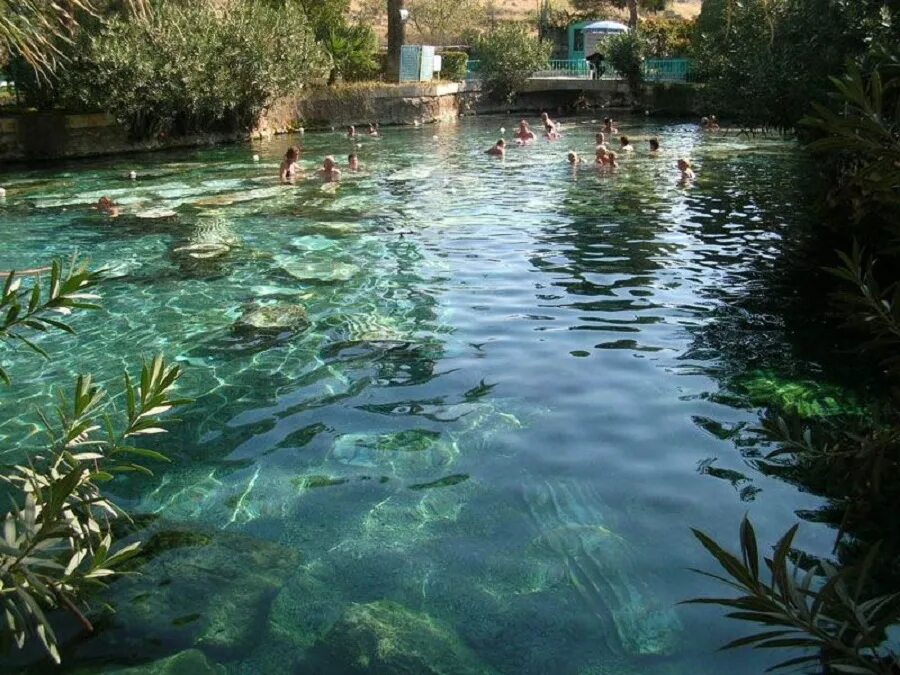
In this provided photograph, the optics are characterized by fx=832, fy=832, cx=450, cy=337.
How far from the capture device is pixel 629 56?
128 ft

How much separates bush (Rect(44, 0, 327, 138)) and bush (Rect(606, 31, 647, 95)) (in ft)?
52.1

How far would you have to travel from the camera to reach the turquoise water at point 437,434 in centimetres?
390

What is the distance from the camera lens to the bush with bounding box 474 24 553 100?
39.9m

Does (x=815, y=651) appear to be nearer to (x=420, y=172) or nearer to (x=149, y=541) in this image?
(x=149, y=541)

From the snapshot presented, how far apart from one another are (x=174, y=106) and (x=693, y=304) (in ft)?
66.8

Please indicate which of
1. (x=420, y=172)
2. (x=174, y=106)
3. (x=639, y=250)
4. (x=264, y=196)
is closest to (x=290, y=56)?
(x=174, y=106)

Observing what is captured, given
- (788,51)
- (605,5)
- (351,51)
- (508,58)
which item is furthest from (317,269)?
(605,5)

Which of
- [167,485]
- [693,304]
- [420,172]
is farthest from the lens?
[420,172]

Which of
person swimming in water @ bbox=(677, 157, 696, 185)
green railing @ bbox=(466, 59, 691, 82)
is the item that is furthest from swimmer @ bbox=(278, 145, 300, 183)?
green railing @ bbox=(466, 59, 691, 82)

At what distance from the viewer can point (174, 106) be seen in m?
24.8

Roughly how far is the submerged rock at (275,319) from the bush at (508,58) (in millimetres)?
33791

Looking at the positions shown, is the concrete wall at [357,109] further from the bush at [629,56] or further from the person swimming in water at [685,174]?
the person swimming in water at [685,174]

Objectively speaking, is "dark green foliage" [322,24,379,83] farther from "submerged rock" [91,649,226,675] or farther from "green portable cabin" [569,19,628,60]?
"submerged rock" [91,649,226,675]

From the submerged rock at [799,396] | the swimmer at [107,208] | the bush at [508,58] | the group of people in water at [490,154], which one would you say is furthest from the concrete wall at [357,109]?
the submerged rock at [799,396]
